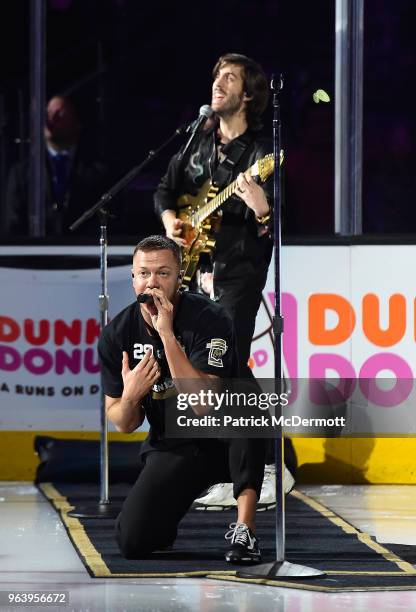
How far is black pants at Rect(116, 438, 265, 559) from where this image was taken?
6395mm

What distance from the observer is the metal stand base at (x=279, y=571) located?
19.5 feet

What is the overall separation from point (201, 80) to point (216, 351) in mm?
3479

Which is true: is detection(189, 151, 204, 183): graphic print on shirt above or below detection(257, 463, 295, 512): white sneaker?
above

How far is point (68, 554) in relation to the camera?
6.69m


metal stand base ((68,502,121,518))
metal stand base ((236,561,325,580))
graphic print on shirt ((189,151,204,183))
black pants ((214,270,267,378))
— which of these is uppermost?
graphic print on shirt ((189,151,204,183))

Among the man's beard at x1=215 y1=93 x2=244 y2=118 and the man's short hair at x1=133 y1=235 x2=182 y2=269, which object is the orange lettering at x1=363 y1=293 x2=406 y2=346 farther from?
the man's short hair at x1=133 y1=235 x2=182 y2=269

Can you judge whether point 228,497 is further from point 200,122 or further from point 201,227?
point 200,122

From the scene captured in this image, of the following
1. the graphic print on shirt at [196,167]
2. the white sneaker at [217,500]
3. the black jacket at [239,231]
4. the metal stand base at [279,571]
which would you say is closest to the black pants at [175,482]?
→ the metal stand base at [279,571]

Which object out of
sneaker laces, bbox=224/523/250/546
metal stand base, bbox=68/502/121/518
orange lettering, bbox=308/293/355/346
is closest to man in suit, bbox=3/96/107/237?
orange lettering, bbox=308/293/355/346

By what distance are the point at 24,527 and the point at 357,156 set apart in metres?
3.16

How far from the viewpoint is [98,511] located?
773cm

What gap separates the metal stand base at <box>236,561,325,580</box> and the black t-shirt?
748mm

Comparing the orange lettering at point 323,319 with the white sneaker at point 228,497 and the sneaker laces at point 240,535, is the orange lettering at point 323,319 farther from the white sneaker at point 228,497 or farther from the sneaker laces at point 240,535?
the sneaker laces at point 240,535

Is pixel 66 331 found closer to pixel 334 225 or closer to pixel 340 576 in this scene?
pixel 334 225
